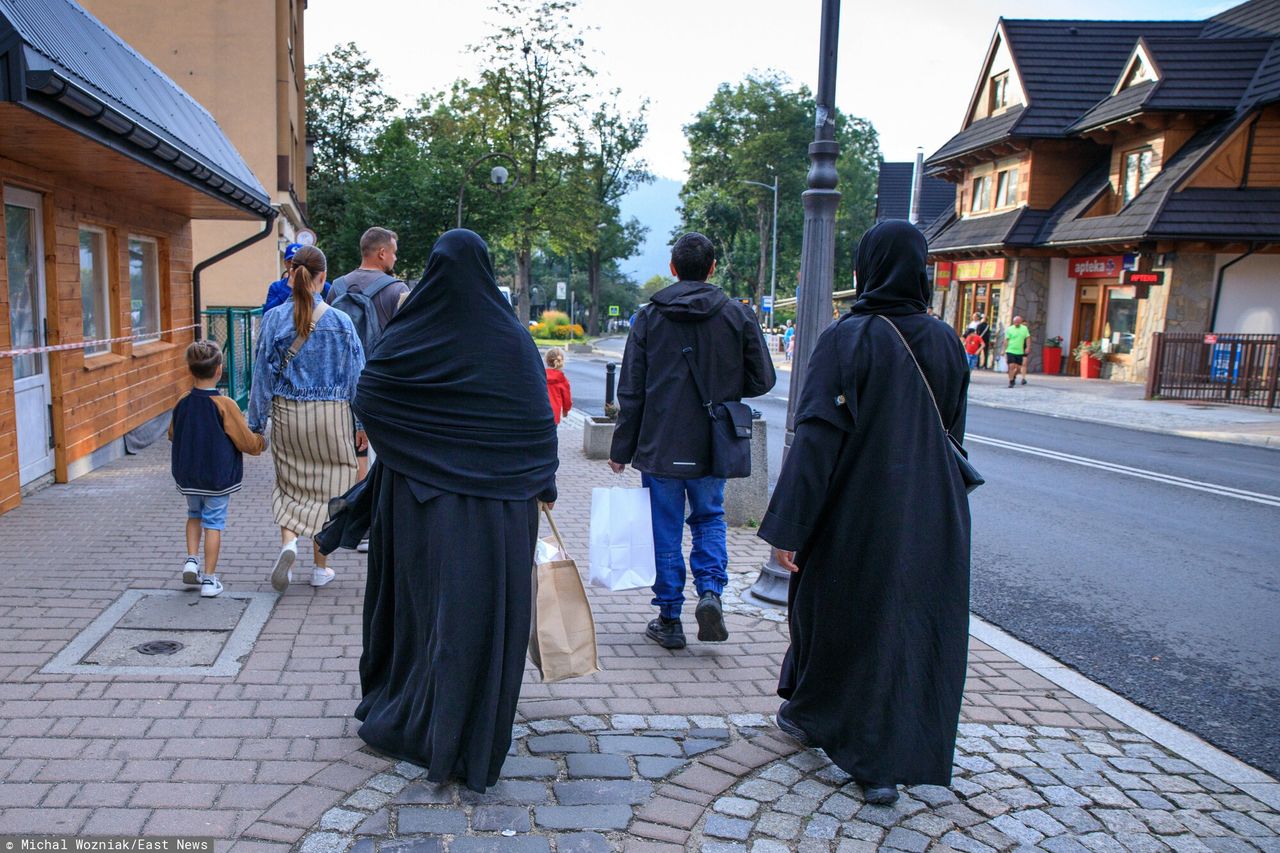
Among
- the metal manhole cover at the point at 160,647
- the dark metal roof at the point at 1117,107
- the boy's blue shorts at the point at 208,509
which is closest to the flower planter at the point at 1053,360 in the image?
the dark metal roof at the point at 1117,107

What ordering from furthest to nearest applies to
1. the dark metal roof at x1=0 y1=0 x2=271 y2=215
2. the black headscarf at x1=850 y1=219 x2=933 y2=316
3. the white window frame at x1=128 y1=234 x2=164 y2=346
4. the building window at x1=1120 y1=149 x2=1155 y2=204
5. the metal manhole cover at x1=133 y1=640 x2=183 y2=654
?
the building window at x1=1120 y1=149 x2=1155 y2=204 < the white window frame at x1=128 y1=234 x2=164 y2=346 < the dark metal roof at x1=0 y1=0 x2=271 y2=215 < the metal manhole cover at x1=133 y1=640 x2=183 y2=654 < the black headscarf at x1=850 y1=219 x2=933 y2=316

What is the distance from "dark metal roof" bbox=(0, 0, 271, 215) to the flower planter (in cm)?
2533

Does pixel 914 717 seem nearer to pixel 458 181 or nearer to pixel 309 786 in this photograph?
pixel 309 786

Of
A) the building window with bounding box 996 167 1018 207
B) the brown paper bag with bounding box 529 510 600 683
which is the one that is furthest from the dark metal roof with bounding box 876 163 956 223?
the brown paper bag with bounding box 529 510 600 683

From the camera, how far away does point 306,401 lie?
5.54 m

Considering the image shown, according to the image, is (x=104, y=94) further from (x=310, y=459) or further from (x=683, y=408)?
(x=683, y=408)

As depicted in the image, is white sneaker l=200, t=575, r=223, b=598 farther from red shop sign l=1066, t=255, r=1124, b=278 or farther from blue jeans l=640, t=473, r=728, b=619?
red shop sign l=1066, t=255, r=1124, b=278

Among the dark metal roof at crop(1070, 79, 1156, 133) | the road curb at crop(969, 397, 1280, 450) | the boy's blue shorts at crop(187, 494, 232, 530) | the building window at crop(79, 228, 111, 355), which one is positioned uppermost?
the dark metal roof at crop(1070, 79, 1156, 133)

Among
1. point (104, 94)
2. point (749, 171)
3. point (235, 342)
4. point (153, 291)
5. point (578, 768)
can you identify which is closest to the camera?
point (578, 768)

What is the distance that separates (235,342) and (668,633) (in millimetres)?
10280

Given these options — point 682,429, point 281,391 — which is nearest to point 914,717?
point 682,429

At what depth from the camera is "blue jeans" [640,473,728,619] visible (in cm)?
480

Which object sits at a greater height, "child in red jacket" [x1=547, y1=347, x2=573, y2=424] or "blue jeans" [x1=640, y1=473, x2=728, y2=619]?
"child in red jacket" [x1=547, y1=347, x2=573, y2=424]

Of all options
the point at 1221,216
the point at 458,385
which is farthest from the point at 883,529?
the point at 1221,216
